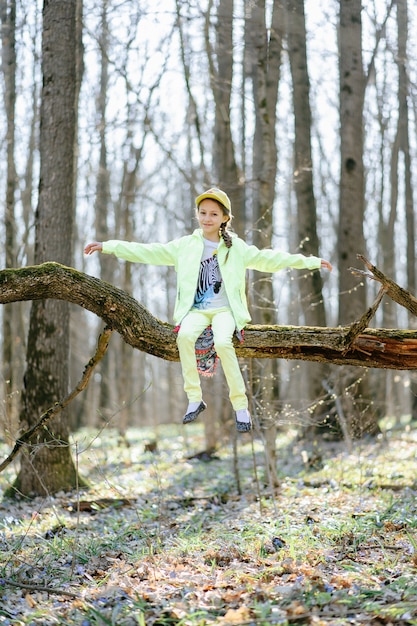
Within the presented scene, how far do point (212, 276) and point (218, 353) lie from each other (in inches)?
32.5

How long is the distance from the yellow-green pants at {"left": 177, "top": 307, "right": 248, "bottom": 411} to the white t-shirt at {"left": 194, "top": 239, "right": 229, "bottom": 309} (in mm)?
228

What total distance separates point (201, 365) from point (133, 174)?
33.0ft

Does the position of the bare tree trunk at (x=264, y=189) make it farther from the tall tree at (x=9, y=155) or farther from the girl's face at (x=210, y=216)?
the tall tree at (x=9, y=155)

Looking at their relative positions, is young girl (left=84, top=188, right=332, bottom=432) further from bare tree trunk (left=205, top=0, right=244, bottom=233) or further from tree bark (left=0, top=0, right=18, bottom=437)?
tree bark (left=0, top=0, right=18, bottom=437)

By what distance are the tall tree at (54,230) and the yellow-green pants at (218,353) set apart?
13.0ft

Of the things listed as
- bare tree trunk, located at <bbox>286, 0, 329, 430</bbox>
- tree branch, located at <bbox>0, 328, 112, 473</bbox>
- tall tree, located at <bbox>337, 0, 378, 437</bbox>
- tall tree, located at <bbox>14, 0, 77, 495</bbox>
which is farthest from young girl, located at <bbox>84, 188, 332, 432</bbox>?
tall tree, located at <bbox>337, 0, 378, 437</bbox>

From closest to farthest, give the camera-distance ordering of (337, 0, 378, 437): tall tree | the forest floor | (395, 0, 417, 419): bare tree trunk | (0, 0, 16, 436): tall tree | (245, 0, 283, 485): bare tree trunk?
the forest floor < (245, 0, 283, 485): bare tree trunk < (337, 0, 378, 437): tall tree < (0, 0, 16, 436): tall tree < (395, 0, 417, 419): bare tree trunk

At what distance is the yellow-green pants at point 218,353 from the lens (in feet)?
17.8

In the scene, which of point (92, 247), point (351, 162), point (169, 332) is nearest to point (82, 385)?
point (169, 332)

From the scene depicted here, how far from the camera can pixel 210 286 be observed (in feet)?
19.2

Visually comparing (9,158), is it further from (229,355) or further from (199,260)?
(229,355)

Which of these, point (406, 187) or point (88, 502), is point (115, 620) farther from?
point (406, 187)

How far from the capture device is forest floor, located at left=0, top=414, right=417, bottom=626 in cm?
434

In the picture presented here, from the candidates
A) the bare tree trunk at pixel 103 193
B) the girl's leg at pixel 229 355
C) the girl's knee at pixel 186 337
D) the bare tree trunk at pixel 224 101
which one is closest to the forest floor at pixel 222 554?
the girl's knee at pixel 186 337
